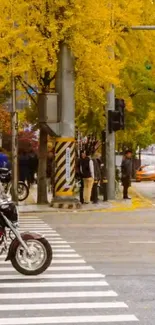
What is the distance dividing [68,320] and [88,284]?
7.60 feet

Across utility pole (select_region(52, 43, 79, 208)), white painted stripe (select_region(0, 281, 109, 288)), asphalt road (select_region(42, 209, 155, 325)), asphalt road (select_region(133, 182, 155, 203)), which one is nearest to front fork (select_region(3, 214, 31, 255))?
white painted stripe (select_region(0, 281, 109, 288))

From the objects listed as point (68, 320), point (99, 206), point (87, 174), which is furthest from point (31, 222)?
point (68, 320)

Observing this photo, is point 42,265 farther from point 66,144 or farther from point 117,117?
point 117,117

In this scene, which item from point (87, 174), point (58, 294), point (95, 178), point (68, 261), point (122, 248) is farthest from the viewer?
point (95, 178)

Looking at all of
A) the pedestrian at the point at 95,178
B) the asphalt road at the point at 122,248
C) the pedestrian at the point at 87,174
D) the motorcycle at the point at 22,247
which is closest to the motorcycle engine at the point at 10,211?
the motorcycle at the point at 22,247

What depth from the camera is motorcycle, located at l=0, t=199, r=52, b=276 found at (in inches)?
453

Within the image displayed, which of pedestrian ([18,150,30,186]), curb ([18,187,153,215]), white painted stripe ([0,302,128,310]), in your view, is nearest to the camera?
white painted stripe ([0,302,128,310])

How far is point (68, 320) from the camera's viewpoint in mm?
8758

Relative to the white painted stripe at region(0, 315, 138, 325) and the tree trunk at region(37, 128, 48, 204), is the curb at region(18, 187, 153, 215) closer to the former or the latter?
the tree trunk at region(37, 128, 48, 204)

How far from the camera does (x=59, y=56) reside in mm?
25359

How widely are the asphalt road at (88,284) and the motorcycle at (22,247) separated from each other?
0.17 meters

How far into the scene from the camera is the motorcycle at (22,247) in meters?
11.5

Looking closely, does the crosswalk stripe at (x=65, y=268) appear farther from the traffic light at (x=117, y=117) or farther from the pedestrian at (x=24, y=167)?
the pedestrian at (x=24, y=167)

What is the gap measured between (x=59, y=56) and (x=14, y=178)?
3.86 metres
